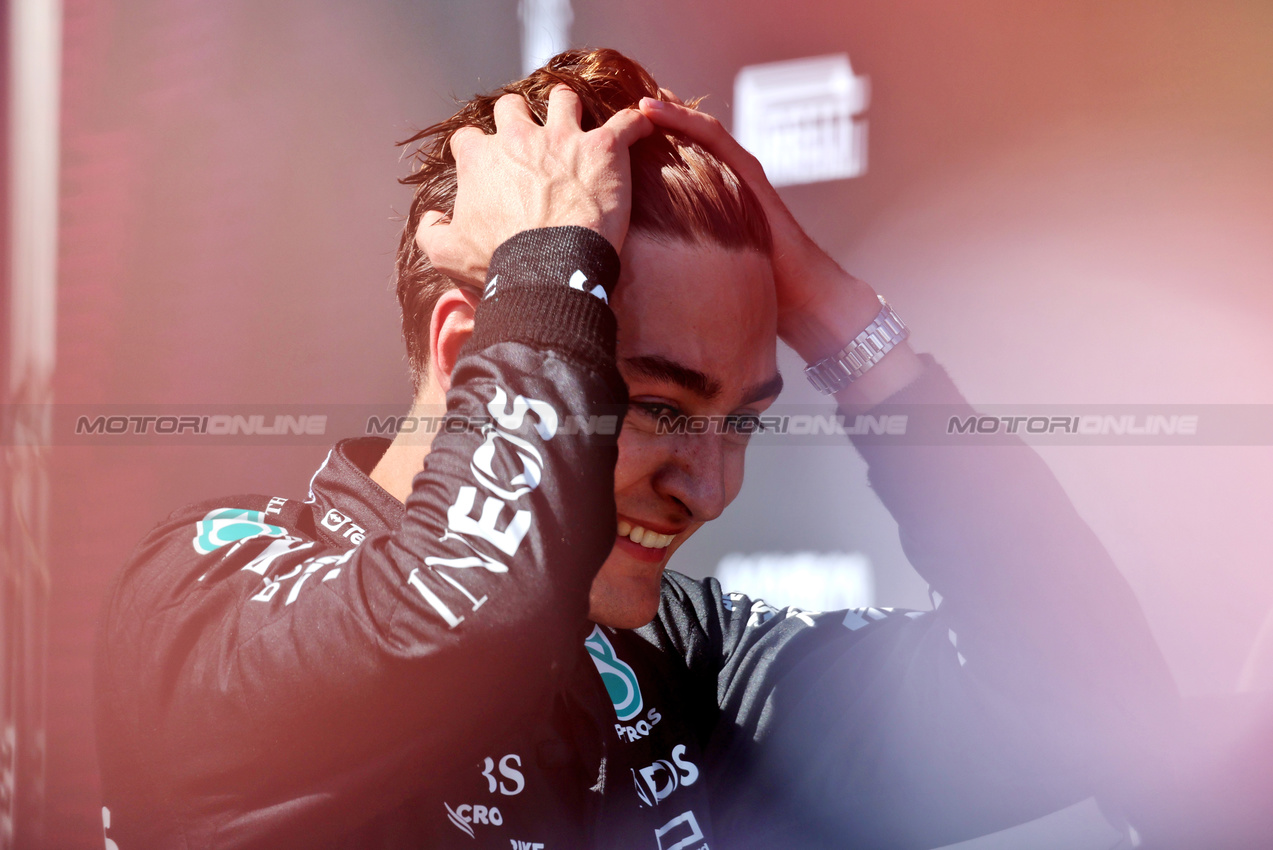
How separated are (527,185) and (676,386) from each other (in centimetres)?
28

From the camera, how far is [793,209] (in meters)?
1.74

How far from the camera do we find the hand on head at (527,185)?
748mm

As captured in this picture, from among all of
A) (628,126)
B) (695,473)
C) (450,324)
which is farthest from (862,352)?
(450,324)

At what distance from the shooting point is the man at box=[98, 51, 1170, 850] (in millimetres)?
616

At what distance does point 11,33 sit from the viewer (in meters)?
1.34

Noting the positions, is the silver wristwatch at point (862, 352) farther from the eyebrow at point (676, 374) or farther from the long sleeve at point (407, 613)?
the long sleeve at point (407, 613)

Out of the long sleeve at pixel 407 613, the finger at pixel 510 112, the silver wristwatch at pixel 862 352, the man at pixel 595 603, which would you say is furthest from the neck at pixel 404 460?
the silver wristwatch at pixel 862 352

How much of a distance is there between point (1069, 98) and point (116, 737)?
6.10 ft

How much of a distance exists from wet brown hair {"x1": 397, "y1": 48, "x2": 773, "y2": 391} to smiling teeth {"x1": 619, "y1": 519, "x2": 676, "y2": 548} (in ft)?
1.13

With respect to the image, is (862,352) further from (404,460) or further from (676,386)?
(404,460)

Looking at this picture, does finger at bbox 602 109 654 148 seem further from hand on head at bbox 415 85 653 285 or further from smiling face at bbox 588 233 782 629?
smiling face at bbox 588 233 782 629

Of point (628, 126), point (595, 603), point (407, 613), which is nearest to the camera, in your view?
point (407, 613)

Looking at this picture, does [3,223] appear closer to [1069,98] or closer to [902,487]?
[902,487]

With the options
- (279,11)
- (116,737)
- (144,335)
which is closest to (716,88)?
(279,11)
